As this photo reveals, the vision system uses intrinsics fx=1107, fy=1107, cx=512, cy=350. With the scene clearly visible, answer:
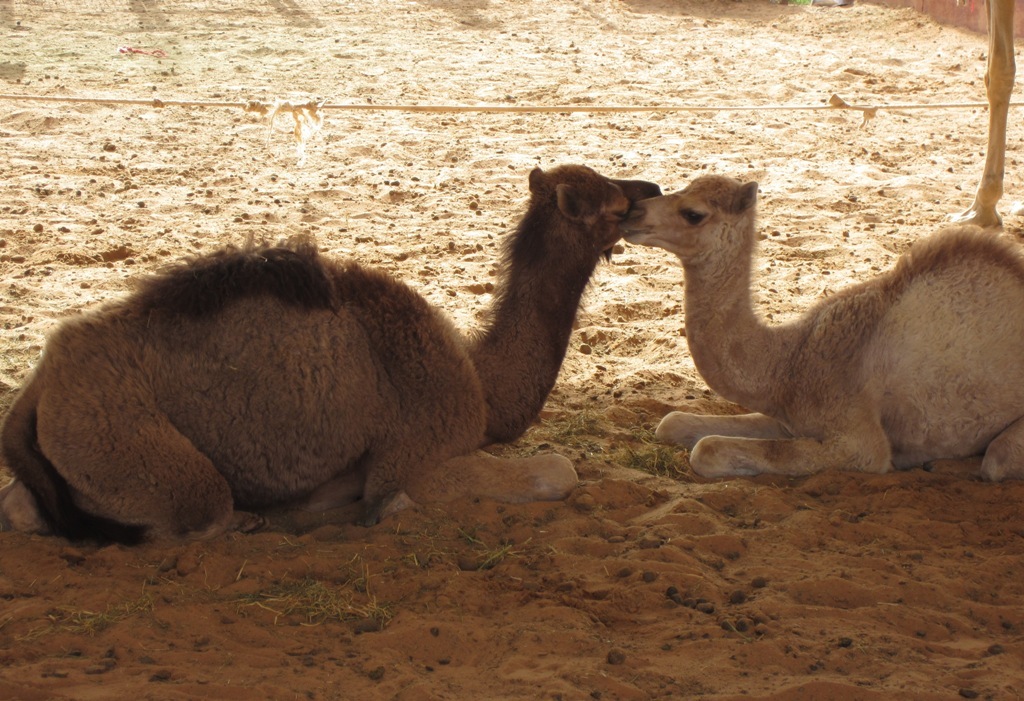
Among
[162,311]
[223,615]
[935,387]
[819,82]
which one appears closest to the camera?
[223,615]

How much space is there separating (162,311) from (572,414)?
2.45 m

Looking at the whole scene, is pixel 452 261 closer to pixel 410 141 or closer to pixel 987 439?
pixel 410 141

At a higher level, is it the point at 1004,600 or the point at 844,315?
the point at 844,315

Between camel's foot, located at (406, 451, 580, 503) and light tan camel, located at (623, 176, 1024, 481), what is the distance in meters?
0.79

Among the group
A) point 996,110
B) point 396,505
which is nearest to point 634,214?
point 396,505

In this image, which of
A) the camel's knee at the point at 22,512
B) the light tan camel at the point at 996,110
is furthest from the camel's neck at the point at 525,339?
the light tan camel at the point at 996,110

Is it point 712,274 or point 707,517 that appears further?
point 712,274

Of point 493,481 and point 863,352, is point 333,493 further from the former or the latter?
point 863,352

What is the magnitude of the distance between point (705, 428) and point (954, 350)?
1311mm

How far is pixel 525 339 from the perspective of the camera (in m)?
5.46

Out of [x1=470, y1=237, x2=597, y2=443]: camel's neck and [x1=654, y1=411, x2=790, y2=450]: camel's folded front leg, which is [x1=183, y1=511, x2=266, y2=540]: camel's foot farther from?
[x1=654, y1=411, x2=790, y2=450]: camel's folded front leg

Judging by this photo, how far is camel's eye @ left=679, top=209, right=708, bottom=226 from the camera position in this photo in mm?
5496

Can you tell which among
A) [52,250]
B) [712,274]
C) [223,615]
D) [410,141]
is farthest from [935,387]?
[410,141]

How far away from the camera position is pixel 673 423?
5.94m
